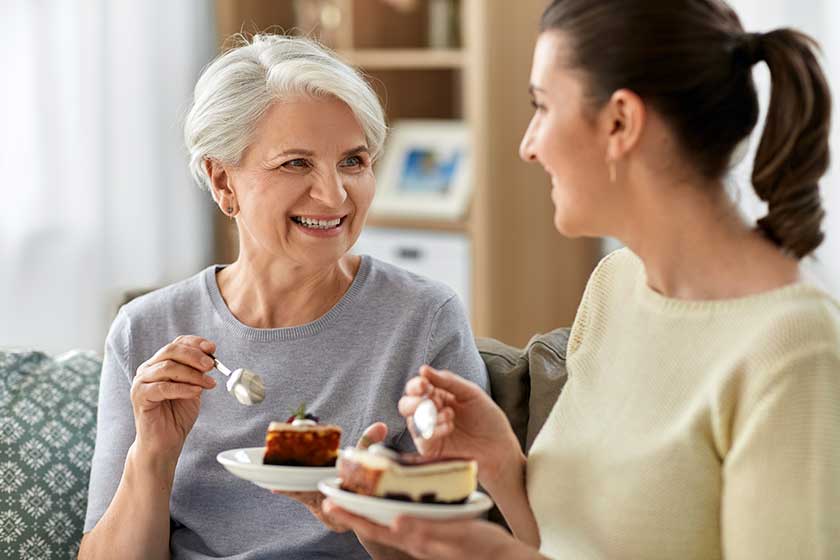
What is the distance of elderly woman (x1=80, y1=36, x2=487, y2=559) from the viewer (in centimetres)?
179

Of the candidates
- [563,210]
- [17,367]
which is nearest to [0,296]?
[17,367]

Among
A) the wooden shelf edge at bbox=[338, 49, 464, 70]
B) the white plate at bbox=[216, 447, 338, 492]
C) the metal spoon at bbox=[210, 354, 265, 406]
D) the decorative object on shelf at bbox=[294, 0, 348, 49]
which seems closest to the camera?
the white plate at bbox=[216, 447, 338, 492]

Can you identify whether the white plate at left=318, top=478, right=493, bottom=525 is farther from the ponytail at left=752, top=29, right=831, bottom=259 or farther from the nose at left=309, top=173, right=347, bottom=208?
the nose at left=309, top=173, right=347, bottom=208

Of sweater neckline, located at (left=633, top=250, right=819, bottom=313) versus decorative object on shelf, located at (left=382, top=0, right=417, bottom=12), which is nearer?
sweater neckline, located at (left=633, top=250, right=819, bottom=313)

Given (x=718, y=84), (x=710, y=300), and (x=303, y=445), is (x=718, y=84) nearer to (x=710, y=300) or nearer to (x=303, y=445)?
(x=710, y=300)

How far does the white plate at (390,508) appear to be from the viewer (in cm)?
126

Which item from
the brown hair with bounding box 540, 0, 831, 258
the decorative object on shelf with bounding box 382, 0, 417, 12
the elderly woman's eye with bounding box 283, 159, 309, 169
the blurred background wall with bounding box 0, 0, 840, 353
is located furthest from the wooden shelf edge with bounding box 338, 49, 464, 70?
the brown hair with bounding box 540, 0, 831, 258

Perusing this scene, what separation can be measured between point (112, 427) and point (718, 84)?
1067 millimetres

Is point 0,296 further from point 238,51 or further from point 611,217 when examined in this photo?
point 611,217

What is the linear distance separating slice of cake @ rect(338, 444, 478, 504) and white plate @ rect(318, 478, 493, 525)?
11 mm

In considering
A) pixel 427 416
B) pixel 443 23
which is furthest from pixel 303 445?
pixel 443 23

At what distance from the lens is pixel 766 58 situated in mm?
1333

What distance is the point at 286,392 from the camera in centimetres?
185

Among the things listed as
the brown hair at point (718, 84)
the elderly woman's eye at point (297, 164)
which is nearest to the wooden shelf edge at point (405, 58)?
the elderly woman's eye at point (297, 164)
